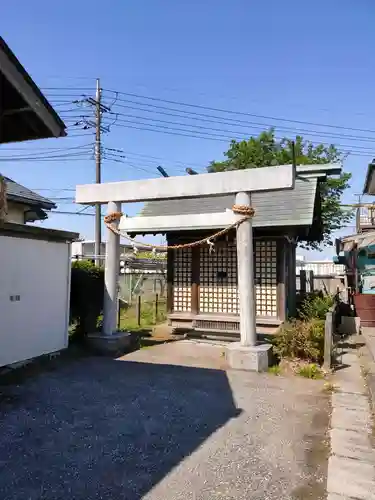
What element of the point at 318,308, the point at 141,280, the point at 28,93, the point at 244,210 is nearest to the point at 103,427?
the point at 28,93

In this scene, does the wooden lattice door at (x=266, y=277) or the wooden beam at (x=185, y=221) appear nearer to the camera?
the wooden beam at (x=185, y=221)

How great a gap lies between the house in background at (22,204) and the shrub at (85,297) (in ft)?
9.34

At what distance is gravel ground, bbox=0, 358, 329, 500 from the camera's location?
3.46 m

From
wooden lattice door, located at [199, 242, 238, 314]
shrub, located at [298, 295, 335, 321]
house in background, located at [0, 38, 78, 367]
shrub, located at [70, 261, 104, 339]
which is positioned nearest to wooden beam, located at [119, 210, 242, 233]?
house in background, located at [0, 38, 78, 367]

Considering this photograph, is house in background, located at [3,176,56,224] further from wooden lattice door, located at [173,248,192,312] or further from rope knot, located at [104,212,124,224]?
wooden lattice door, located at [173,248,192,312]

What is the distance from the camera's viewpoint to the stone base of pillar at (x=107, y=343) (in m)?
8.87

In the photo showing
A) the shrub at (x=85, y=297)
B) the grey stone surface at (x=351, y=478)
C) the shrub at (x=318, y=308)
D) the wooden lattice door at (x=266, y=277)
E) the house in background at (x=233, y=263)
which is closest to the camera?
the grey stone surface at (x=351, y=478)

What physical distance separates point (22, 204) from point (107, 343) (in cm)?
546

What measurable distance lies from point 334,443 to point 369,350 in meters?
5.52

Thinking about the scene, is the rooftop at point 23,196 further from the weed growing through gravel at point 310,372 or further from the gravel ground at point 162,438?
the weed growing through gravel at point 310,372

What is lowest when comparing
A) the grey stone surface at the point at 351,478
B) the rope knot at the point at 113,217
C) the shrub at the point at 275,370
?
the grey stone surface at the point at 351,478

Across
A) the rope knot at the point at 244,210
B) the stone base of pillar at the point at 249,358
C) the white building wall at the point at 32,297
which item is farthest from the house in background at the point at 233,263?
the stone base of pillar at the point at 249,358

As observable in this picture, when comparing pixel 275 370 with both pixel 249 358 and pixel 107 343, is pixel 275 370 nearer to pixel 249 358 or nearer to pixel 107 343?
pixel 249 358

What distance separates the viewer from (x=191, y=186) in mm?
8461
